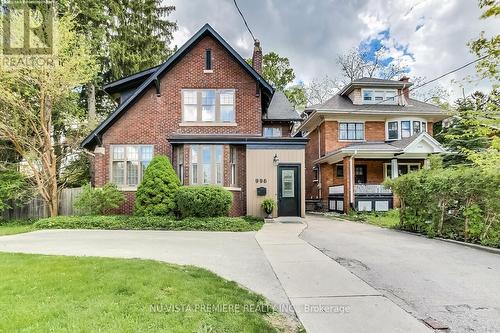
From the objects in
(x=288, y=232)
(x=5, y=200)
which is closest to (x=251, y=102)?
(x=288, y=232)

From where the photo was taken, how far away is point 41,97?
13797mm

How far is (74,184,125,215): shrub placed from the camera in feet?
42.3

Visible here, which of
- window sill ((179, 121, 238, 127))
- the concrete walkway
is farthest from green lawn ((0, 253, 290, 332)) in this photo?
window sill ((179, 121, 238, 127))

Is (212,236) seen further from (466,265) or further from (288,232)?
(466,265)

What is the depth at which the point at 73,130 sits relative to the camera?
57.3 ft

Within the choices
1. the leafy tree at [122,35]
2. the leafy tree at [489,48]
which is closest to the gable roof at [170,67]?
the leafy tree at [122,35]

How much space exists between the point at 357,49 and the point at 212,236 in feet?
98.1

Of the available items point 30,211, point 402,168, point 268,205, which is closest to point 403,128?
point 402,168

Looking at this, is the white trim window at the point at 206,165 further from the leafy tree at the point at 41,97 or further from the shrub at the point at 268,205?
the leafy tree at the point at 41,97

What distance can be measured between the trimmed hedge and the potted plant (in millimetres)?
1207

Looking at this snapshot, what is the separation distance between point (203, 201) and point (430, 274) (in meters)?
8.16

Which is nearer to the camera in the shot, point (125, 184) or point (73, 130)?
point (125, 184)

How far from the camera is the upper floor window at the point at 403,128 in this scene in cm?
2070

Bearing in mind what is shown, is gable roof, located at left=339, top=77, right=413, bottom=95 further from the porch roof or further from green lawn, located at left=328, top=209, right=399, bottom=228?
green lawn, located at left=328, top=209, right=399, bottom=228
